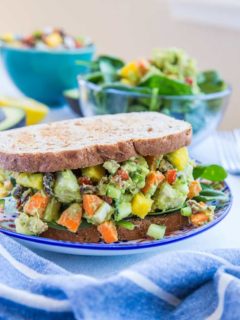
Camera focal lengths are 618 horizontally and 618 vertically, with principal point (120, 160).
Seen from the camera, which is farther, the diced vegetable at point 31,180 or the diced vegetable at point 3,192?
the diced vegetable at point 3,192

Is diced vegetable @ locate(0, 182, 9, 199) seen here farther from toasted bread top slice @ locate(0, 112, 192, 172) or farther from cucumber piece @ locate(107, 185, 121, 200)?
cucumber piece @ locate(107, 185, 121, 200)

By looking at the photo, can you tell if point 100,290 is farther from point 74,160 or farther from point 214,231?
point 214,231

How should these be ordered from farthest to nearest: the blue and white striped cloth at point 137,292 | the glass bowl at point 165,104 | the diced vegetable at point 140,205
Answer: the glass bowl at point 165,104 → the diced vegetable at point 140,205 → the blue and white striped cloth at point 137,292

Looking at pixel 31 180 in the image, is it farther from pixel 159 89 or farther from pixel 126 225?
pixel 159 89

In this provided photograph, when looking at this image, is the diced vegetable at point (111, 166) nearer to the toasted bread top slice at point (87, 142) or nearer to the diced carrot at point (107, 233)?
the toasted bread top slice at point (87, 142)

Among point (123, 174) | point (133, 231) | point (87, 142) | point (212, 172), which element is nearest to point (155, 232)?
point (133, 231)

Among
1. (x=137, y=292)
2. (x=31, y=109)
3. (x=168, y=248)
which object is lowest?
(x=31, y=109)

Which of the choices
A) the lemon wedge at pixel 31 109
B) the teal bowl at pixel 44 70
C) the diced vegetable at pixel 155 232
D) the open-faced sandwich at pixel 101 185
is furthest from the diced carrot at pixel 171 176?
the teal bowl at pixel 44 70
